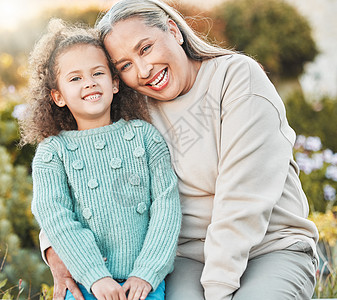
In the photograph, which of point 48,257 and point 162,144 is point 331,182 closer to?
point 162,144

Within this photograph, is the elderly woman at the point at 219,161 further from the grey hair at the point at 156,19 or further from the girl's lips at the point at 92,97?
the girl's lips at the point at 92,97

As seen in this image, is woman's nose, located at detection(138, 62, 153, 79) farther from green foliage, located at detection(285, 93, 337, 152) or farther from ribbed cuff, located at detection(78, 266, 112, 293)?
green foliage, located at detection(285, 93, 337, 152)

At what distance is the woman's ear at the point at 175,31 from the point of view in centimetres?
231

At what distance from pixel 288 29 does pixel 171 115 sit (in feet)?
26.2

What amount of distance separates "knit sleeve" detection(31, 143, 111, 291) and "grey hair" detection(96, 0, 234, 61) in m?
0.69

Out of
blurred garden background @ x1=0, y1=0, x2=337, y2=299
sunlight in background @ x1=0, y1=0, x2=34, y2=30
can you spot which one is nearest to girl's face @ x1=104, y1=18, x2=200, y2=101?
blurred garden background @ x1=0, y1=0, x2=337, y2=299

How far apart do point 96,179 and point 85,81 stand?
17.0 inches

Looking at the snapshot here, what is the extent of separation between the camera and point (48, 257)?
6.93ft

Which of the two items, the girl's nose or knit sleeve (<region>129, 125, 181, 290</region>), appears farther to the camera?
the girl's nose

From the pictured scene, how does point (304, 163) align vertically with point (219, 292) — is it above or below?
below

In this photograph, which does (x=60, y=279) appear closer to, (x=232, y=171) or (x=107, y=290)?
(x=107, y=290)

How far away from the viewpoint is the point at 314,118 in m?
6.63

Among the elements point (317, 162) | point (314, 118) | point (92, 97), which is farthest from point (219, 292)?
point (314, 118)

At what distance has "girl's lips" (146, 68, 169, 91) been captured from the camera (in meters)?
2.23
